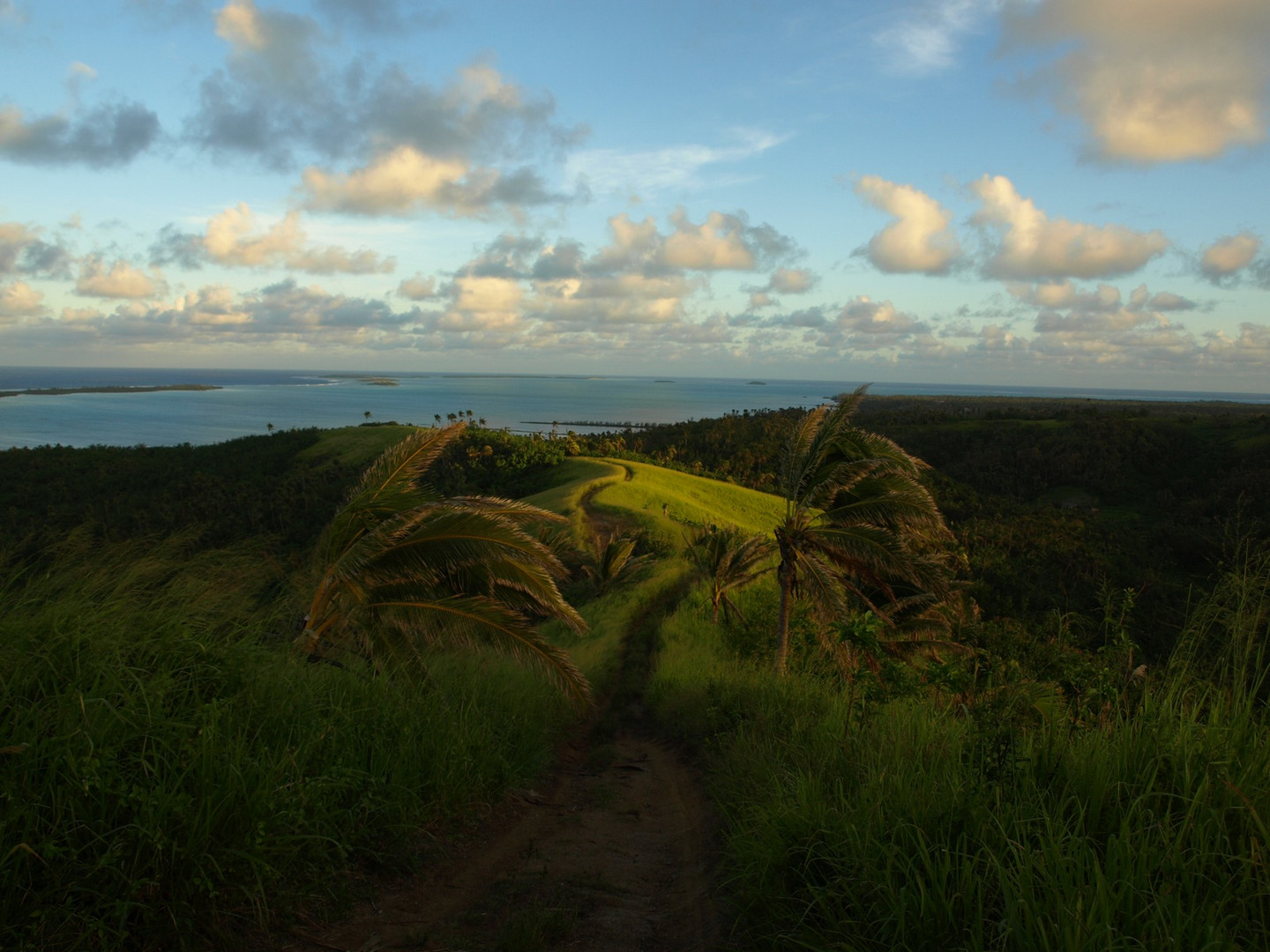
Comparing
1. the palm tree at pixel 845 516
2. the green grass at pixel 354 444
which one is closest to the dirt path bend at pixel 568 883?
the palm tree at pixel 845 516

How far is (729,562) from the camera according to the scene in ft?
58.6

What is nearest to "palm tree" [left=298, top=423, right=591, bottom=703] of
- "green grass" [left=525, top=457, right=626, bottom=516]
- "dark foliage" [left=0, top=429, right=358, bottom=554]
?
"green grass" [left=525, top=457, right=626, bottom=516]

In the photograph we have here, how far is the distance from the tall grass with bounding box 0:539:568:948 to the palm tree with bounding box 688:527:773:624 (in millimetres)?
10271

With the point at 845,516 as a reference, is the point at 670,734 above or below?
below

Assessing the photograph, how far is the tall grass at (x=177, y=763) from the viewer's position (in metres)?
3.36

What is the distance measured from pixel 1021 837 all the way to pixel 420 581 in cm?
591

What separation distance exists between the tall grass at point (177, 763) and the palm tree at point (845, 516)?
6.40 m

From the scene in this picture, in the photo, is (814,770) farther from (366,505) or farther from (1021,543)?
(1021,543)

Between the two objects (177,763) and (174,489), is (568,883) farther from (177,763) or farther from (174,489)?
(174,489)

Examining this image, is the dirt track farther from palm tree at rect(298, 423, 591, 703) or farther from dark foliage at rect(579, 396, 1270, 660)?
dark foliage at rect(579, 396, 1270, 660)

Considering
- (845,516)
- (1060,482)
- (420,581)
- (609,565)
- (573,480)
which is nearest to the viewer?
(420,581)

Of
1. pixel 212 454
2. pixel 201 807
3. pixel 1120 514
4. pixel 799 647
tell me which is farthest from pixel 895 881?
pixel 212 454

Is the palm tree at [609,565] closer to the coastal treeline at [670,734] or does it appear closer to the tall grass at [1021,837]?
the coastal treeline at [670,734]

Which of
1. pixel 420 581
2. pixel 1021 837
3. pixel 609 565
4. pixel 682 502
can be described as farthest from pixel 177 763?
pixel 682 502
